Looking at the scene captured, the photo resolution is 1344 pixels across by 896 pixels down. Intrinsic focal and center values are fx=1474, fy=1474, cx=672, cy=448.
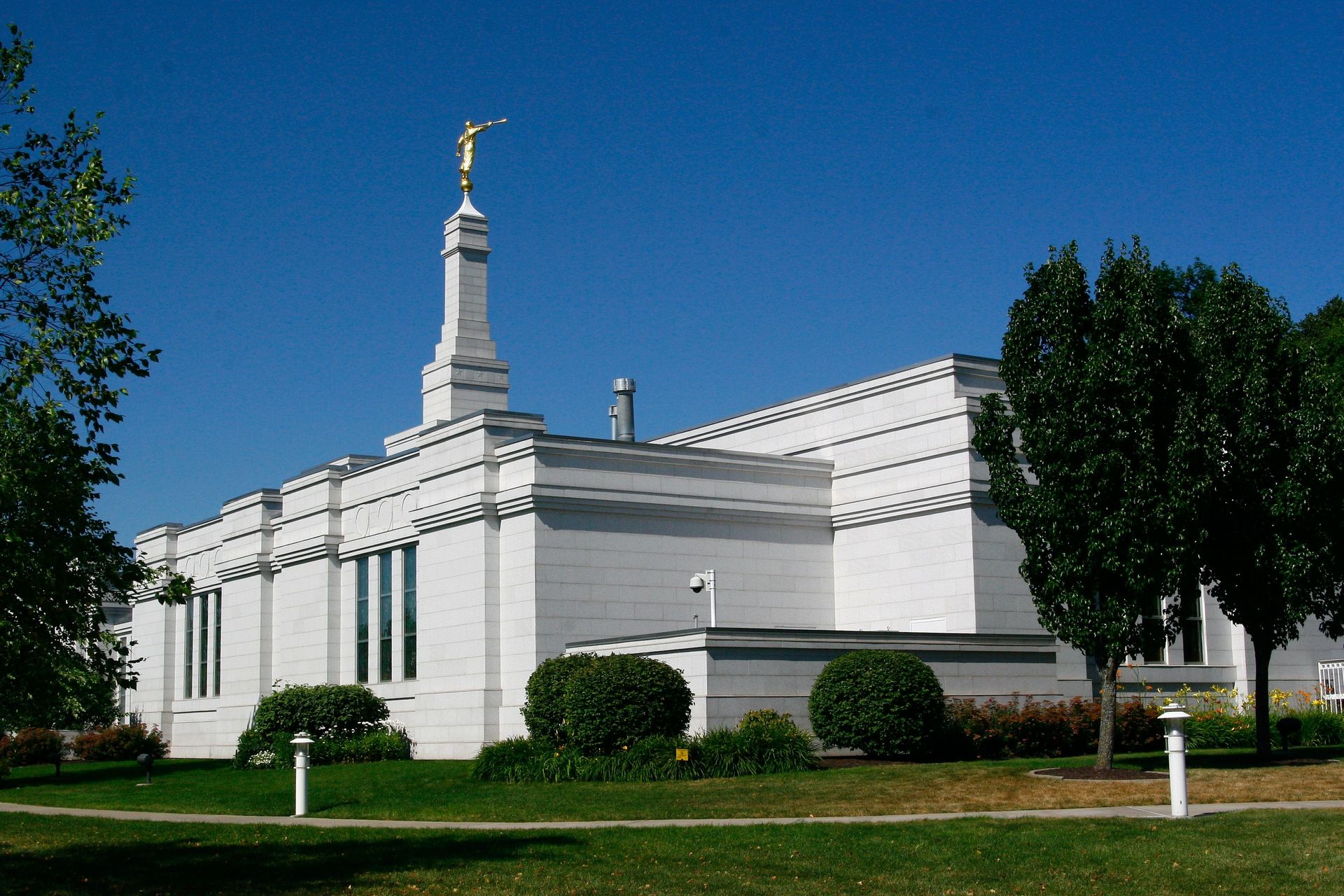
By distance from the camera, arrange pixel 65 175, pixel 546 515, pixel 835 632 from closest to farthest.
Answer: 1. pixel 65 175
2. pixel 835 632
3. pixel 546 515

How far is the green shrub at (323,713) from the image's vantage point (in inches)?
1296

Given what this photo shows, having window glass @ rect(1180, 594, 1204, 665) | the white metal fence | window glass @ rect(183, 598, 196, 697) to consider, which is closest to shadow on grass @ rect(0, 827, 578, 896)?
window glass @ rect(1180, 594, 1204, 665)

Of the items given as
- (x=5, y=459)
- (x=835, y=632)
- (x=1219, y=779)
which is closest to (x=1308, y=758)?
(x=1219, y=779)

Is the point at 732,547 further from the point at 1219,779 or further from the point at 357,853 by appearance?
the point at 357,853

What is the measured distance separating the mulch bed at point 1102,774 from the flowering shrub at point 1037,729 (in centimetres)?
475

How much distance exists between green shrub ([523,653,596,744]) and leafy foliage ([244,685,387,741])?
6643 mm

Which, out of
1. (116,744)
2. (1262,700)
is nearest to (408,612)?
(116,744)

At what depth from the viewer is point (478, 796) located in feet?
70.5

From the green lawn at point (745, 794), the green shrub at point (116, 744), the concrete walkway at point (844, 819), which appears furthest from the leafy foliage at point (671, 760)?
the green shrub at point (116, 744)

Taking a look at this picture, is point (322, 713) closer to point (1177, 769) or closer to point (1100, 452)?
point (1100, 452)

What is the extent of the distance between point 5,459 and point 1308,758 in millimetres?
19393

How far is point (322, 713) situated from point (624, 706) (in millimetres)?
10739

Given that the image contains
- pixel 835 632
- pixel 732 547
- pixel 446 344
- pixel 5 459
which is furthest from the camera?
pixel 446 344

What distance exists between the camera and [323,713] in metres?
32.9
